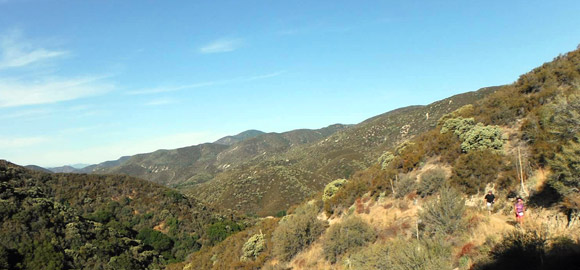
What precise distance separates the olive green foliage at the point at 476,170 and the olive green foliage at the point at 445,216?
325cm

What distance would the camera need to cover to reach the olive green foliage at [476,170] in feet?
44.4

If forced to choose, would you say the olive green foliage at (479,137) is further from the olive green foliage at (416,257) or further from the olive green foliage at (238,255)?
the olive green foliage at (238,255)

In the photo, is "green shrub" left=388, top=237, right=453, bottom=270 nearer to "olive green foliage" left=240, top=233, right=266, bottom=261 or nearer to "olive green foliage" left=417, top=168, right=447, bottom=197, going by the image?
"olive green foliage" left=417, top=168, right=447, bottom=197

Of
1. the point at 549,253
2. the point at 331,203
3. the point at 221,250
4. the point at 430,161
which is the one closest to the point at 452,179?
the point at 430,161

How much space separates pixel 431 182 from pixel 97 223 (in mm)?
45213

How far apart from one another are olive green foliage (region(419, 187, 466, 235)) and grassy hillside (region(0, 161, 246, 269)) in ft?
116

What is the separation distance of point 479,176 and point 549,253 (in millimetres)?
7940

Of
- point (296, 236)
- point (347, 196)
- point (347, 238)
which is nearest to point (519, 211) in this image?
point (347, 238)

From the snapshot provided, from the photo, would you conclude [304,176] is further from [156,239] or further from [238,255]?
[238,255]

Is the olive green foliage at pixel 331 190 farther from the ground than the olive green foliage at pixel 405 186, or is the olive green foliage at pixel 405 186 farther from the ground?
the olive green foliage at pixel 405 186

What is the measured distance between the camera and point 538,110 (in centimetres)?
1515

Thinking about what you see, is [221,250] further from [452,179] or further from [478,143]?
[478,143]

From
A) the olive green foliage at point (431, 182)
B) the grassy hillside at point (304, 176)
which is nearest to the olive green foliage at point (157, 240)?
the grassy hillside at point (304, 176)

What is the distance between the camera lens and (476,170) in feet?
46.5
